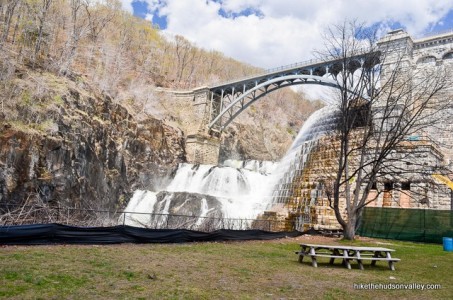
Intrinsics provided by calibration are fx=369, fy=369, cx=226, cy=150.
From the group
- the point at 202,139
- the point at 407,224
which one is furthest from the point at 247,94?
the point at 407,224

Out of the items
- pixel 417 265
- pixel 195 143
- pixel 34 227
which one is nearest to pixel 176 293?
pixel 34 227

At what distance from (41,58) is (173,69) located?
→ 34956 mm

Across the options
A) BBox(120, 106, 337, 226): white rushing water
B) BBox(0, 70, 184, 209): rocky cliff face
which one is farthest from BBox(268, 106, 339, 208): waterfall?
BBox(0, 70, 184, 209): rocky cliff face

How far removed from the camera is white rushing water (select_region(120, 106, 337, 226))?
1021 inches

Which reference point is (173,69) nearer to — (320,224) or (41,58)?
(41,58)

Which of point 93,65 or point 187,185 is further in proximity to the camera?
point 93,65

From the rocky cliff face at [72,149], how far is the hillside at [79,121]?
6cm

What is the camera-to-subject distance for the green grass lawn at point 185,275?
5098 mm

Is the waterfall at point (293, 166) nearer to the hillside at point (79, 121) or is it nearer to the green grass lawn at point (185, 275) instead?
the hillside at point (79, 121)

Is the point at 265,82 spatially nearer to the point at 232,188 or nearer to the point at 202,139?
the point at 202,139

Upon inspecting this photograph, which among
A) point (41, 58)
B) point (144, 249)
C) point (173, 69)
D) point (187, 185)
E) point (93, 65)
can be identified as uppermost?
point (173, 69)

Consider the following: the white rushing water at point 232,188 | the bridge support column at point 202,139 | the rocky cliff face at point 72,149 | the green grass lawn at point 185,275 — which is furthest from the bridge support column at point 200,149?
the green grass lawn at point 185,275

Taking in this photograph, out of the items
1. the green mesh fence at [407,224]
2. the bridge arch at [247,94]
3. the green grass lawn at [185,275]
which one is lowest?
the green grass lawn at [185,275]

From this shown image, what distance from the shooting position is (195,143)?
135 ft
